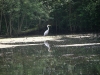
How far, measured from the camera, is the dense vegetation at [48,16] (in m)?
43.4

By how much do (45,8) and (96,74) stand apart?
36.0 m

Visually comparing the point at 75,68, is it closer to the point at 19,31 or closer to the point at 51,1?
the point at 19,31

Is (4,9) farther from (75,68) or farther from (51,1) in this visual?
(75,68)

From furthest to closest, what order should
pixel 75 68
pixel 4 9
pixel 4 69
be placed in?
pixel 4 9 → pixel 4 69 → pixel 75 68

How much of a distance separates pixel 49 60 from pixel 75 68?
330 centimetres

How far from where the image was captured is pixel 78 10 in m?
46.9

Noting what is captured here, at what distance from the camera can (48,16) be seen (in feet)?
151

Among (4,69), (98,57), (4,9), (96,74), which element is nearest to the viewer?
(96,74)

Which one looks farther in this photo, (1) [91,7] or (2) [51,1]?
(2) [51,1]

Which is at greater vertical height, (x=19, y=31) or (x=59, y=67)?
(x=59, y=67)

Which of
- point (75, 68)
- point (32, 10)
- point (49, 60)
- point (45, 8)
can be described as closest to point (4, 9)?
point (32, 10)

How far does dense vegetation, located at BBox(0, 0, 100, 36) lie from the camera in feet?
142

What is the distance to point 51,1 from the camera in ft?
161

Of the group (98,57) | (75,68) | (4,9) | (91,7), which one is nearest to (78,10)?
(91,7)
